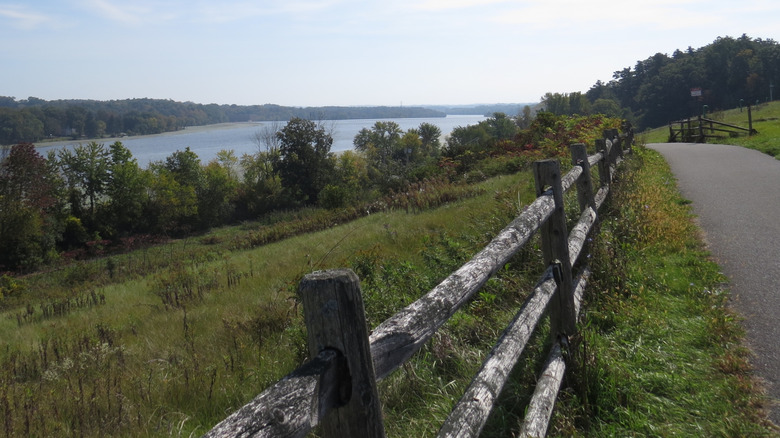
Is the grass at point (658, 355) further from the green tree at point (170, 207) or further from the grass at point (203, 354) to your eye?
the green tree at point (170, 207)

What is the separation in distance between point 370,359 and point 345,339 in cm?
12

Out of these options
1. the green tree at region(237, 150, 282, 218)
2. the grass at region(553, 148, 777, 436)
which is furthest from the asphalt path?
the green tree at region(237, 150, 282, 218)

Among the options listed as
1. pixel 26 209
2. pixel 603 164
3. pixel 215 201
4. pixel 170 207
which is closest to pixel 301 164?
pixel 215 201

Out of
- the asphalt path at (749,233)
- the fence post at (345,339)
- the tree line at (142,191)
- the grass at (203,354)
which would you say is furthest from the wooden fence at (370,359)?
the tree line at (142,191)

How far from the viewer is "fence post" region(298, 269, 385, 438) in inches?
61.9

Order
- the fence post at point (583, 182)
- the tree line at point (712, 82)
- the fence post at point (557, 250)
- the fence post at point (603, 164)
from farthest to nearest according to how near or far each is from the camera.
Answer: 1. the tree line at point (712, 82)
2. the fence post at point (603, 164)
3. the fence post at point (583, 182)
4. the fence post at point (557, 250)

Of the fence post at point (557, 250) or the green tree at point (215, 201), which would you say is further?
the green tree at point (215, 201)

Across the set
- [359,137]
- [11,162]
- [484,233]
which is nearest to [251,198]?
[11,162]

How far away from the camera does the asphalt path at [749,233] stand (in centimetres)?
405

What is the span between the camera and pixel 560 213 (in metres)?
4.17

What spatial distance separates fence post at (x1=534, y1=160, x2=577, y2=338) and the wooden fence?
6 centimetres

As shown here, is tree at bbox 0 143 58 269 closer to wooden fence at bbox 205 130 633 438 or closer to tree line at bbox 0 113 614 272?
tree line at bbox 0 113 614 272

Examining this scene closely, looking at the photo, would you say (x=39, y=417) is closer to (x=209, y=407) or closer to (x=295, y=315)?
(x=209, y=407)

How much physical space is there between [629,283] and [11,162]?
49.6 meters
